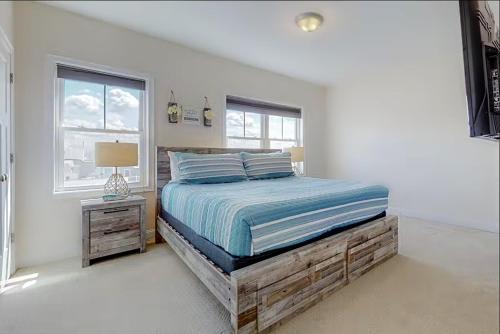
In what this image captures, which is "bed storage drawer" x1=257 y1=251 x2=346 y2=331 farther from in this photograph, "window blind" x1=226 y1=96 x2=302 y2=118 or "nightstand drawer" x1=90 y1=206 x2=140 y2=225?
"window blind" x1=226 y1=96 x2=302 y2=118

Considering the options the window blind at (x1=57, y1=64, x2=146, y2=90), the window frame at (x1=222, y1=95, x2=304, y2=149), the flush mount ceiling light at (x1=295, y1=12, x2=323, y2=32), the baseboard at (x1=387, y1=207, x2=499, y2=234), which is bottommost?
the baseboard at (x1=387, y1=207, x2=499, y2=234)

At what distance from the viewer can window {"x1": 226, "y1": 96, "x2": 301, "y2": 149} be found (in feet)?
11.1

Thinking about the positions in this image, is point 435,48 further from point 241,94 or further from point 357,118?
point 241,94

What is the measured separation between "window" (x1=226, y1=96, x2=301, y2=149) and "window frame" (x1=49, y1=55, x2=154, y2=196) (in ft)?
3.46

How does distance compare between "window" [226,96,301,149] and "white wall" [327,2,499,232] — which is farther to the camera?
"window" [226,96,301,149]

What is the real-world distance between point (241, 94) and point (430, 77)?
256cm

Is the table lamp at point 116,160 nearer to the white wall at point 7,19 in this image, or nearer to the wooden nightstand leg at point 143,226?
the wooden nightstand leg at point 143,226

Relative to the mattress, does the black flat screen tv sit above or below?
above

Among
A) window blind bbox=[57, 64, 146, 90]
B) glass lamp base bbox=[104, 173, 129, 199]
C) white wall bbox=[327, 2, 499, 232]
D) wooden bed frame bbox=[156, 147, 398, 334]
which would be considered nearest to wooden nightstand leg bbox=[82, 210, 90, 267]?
glass lamp base bbox=[104, 173, 129, 199]

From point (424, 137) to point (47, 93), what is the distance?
439cm

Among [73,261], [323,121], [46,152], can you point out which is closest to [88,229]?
[73,261]

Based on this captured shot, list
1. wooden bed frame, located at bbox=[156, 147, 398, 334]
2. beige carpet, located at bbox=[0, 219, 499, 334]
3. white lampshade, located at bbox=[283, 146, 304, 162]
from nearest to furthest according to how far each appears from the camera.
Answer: wooden bed frame, located at bbox=[156, 147, 398, 334], beige carpet, located at bbox=[0, 219, 499, 334], white lampshade, located at bbox=[283, 146, 304, 162]

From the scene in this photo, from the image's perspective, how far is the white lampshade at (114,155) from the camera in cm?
208

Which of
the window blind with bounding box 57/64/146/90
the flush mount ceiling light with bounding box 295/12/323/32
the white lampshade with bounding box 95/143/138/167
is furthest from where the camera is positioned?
the window blind with bounding box 57/64/146/90
